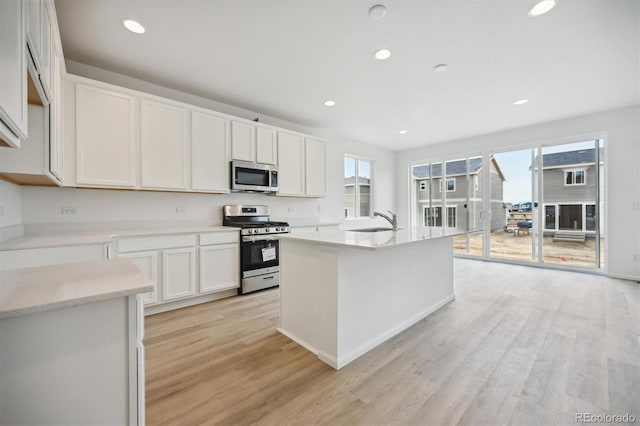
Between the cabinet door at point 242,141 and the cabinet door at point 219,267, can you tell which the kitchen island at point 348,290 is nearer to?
the cabinet door at point 219,267

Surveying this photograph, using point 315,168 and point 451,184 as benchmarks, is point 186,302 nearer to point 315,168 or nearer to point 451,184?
point 315,168

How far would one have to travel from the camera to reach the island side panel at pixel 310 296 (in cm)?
199

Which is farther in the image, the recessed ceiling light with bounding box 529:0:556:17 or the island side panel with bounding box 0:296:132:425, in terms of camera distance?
the recessed ceiling light with bounding box 529:0:556:17

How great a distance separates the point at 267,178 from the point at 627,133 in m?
5.64

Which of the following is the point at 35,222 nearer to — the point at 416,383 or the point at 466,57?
the point at 416,383

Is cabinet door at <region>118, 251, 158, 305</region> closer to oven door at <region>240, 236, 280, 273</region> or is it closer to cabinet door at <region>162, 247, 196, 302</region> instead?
cabinet door at <region>162, 247, 196, 302</region>

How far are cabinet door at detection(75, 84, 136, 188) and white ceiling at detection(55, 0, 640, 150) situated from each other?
0.44 metres

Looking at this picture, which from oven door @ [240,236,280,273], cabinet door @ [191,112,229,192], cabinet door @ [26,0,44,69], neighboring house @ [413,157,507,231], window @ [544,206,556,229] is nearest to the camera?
cabinet door @ [26,0,44,69]

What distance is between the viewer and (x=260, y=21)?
2.24m

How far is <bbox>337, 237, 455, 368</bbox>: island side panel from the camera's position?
2.00m

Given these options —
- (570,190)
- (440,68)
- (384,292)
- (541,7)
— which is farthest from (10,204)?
(570,190)

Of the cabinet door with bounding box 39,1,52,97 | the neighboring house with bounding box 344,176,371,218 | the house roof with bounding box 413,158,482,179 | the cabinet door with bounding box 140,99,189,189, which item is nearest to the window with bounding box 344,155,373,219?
the neighboring house with bounding box 344,176,371,218

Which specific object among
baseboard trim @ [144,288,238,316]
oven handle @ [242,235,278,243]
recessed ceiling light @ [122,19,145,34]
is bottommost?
baseboard trim @ [144,288,238,316]

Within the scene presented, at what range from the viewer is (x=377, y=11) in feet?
6.89
